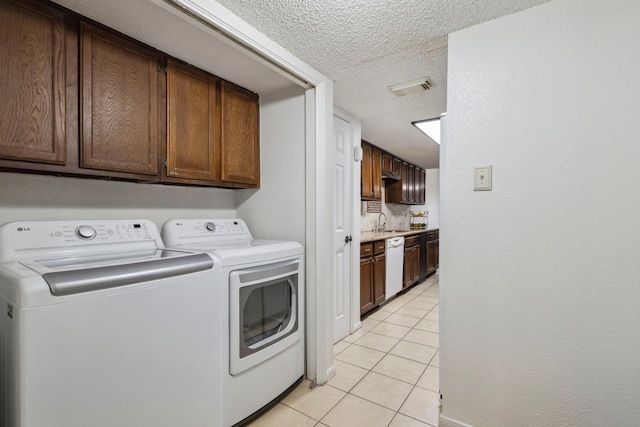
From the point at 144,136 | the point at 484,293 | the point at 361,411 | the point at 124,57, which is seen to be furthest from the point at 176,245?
the point at 484,293

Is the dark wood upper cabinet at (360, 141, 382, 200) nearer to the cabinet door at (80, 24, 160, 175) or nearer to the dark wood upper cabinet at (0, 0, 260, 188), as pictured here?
the dark wood upper cabinet at (0, 0, 260, 188)

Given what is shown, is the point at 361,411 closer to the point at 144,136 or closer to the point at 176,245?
the point at 176,245

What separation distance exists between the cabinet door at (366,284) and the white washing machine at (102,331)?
194 centimetres

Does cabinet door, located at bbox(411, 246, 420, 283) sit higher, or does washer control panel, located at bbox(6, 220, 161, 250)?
washer control panel, located at bbox(6, 220, 161, 250)

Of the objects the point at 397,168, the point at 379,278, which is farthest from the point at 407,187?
the point at 379,278

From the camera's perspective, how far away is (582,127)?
1374 millimetres

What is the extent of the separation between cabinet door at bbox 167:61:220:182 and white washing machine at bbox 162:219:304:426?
0.36m

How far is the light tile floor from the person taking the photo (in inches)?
68.8

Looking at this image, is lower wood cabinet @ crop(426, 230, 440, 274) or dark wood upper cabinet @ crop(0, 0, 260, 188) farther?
lower wood cabinet @ crop(426, 230, 440, 274)

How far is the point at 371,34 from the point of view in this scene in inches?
66.2

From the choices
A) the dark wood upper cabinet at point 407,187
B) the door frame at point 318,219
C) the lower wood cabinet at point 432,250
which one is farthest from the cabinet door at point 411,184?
the door frame at point 318,219

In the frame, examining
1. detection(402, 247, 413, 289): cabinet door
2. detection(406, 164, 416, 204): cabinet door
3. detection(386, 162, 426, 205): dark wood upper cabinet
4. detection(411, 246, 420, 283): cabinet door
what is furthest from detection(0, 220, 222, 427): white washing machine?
detection(406, 164, 416, 204): cabinet door

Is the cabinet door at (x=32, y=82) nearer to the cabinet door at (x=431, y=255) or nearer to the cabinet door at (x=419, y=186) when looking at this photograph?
the cabinet door at (x=431, y=255)

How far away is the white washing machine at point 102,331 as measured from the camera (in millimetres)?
958
